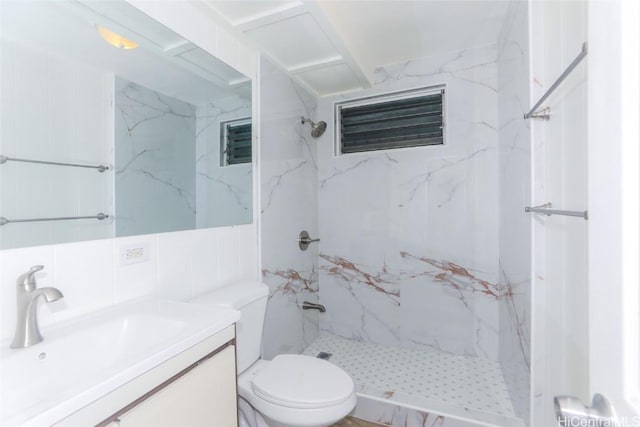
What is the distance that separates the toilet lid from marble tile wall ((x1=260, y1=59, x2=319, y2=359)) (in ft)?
1.59

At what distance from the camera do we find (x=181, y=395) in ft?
2.68

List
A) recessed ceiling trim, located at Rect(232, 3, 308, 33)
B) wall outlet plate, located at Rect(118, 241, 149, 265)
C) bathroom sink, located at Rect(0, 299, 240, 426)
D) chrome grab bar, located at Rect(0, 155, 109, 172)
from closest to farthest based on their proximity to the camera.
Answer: bathroom sink, located at Rect(0, 299, 240, 426) < chrome grab bar, located at Rect(0, 155, 109, 172) < wall outlet plate, located at Rect(118, 241, 149, 265) < recessed ceiling trim, located at Rect(232, 3, 308, 33)

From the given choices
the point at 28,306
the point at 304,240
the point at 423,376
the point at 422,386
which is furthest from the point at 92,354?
the point at 423,376

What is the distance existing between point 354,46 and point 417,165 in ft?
3.16

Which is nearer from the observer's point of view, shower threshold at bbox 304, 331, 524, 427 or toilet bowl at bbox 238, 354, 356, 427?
toilet bowl at bbox 238, 354, 356, 427

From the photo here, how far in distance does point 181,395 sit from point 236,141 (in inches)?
51.0

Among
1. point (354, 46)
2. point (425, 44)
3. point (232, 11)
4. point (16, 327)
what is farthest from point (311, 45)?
point (16, 327)

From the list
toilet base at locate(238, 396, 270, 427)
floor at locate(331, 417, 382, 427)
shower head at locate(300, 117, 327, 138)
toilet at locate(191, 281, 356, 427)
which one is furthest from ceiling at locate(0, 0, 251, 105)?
floor at locate(331, 417, 382, 427)

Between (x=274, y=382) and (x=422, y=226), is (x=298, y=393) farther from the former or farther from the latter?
(x=422, y=226)

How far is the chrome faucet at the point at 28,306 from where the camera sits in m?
0.78

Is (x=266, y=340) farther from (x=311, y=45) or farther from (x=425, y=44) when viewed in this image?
(x=425, y=44)

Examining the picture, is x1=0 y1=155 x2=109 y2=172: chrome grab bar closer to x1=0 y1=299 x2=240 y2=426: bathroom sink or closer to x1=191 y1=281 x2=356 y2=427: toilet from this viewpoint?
x1=0 y1=299 x2=240 y2=426: bathroom sink

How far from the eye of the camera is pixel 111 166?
1.14 meters

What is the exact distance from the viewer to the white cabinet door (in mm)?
730
